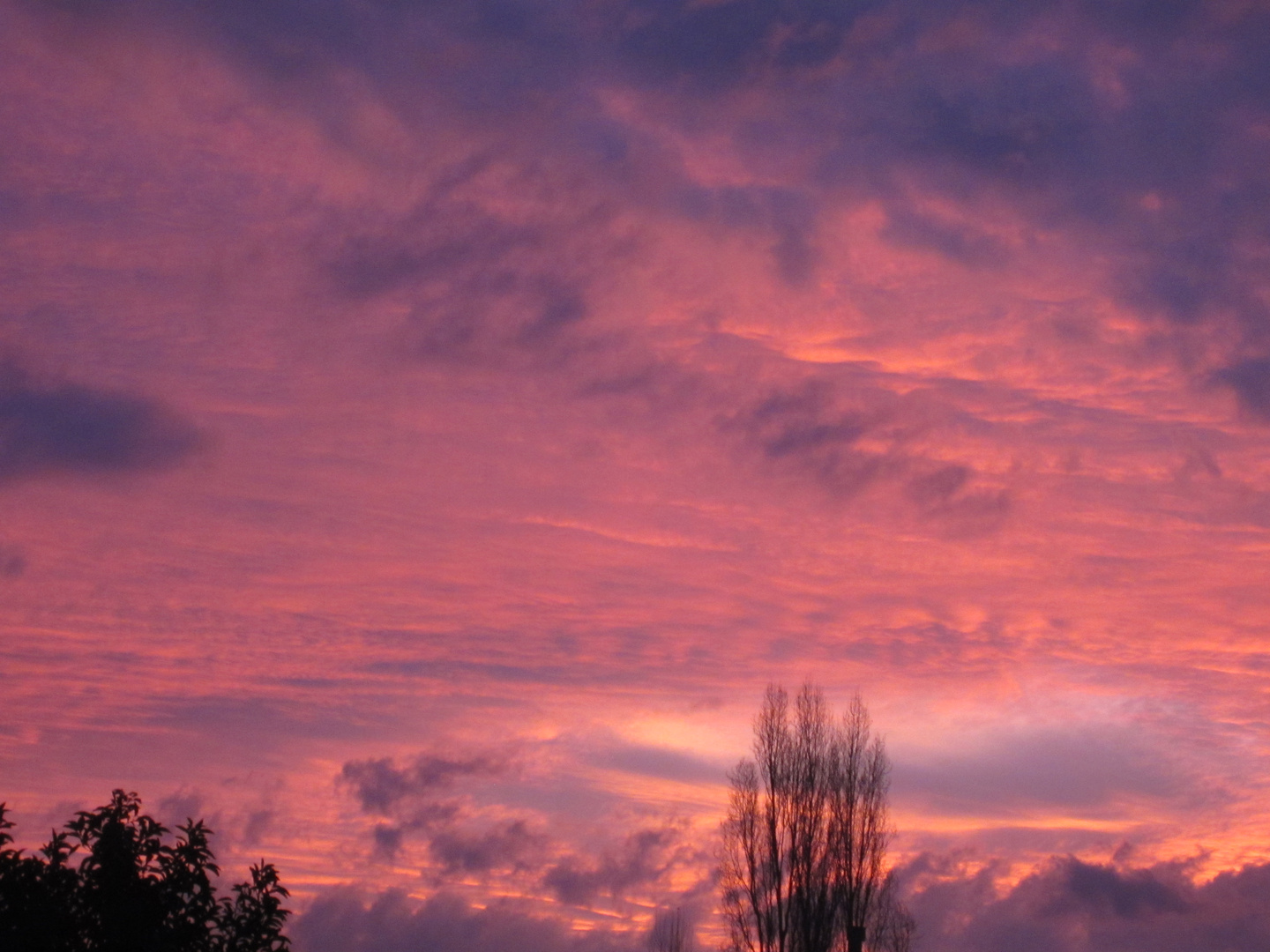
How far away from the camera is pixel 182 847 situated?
1270 centimetres

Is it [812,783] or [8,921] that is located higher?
[812,783]

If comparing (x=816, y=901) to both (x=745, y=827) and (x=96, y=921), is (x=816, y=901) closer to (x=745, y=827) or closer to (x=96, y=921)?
(x=745, y=827)

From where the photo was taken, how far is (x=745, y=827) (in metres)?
38.3

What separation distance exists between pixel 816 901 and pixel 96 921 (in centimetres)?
2741

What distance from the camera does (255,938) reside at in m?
12.8

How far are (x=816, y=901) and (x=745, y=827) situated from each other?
313cm

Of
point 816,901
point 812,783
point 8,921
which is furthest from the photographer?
point 812,783

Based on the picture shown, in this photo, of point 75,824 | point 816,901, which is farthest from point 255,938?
point 816,901

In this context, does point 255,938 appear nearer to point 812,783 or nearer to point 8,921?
point 8,921

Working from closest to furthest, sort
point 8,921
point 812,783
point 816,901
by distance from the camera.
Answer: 1. point 8,921
2. point 816,901
3. point 812,783

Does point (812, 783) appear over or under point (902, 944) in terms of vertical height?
over

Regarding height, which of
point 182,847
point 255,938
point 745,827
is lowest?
point 255,938

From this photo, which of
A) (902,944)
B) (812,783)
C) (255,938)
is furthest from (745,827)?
(255,938)

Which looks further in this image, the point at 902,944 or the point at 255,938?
the point at 902,944
